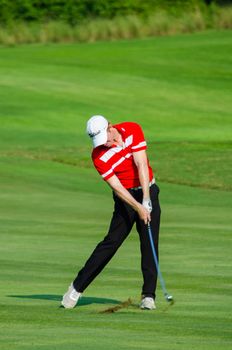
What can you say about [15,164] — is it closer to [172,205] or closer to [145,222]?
[172,205]

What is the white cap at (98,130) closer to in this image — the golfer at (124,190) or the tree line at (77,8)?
the golfer at (124,190)

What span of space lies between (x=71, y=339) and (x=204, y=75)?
129 feet

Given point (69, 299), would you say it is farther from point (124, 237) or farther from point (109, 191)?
point (109, 191)

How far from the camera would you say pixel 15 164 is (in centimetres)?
3048

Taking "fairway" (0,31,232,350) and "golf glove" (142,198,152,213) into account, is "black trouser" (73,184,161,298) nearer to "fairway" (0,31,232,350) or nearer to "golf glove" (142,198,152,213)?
"golf glove" (142,198,152,213)

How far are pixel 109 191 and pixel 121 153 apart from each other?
14.9 metres

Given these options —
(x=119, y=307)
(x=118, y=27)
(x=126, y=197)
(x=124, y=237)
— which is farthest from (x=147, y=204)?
(x=118, y=27)

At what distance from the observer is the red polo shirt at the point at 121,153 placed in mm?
11258

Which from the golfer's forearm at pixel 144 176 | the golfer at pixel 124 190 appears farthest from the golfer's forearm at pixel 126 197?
the golfer's forearm at pixel 144 176

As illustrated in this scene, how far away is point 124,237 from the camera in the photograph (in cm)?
1166

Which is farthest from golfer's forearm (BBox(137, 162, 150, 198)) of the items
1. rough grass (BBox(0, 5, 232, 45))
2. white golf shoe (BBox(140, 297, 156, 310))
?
rough grass (BBox(0, 5, 232, 45))

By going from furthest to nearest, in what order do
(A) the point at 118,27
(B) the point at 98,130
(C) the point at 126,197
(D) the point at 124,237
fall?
(A) the point at 118,27, (D) the point at 124,237, (C) the point at 126,197, (B) the point at 98,130

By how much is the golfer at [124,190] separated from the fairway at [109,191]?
26 centimetres

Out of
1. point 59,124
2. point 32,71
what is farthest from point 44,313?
point 32,71
